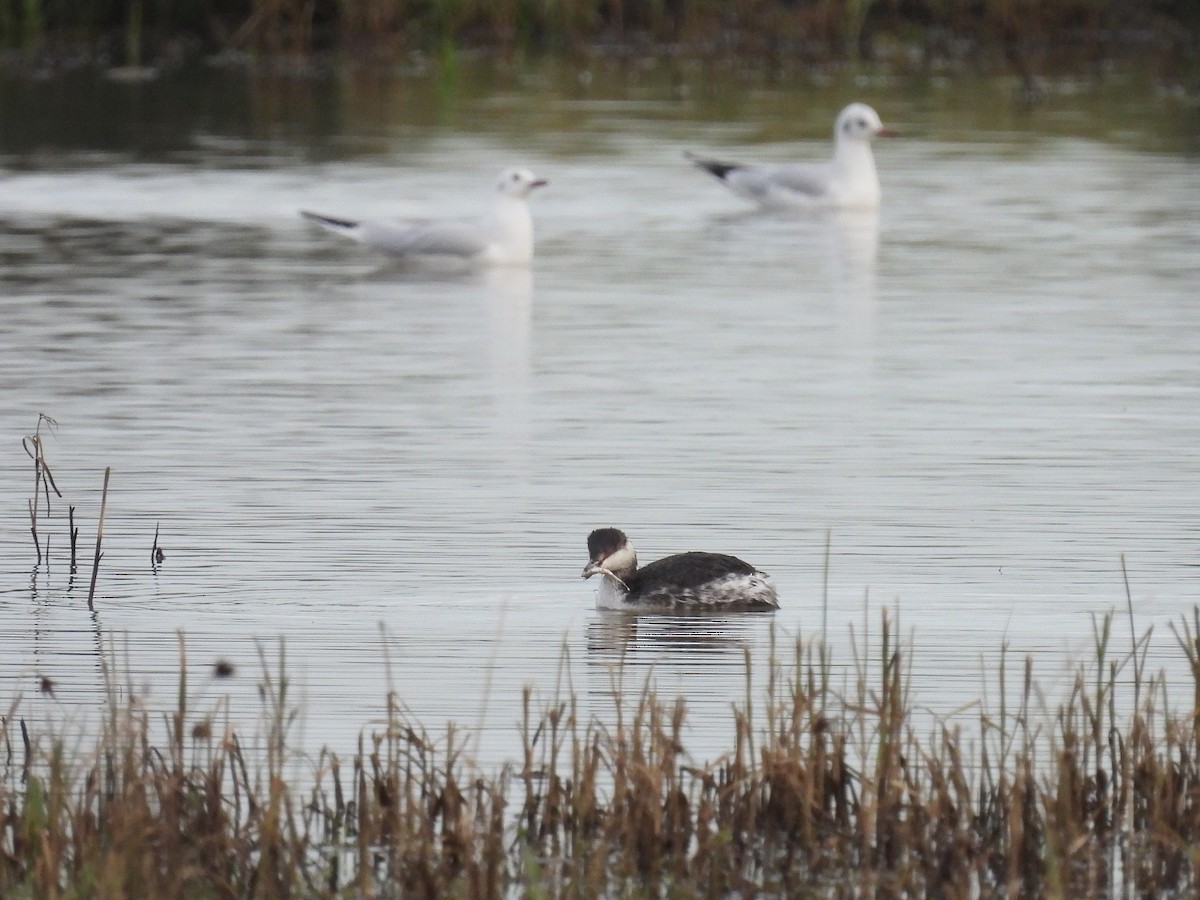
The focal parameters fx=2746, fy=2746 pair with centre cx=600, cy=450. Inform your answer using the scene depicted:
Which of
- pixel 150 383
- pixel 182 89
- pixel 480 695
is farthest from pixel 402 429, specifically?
pixel 182 89

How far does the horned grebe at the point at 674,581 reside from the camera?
731cm

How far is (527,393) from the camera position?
11.6m

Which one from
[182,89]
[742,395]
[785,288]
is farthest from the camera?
[182,89]

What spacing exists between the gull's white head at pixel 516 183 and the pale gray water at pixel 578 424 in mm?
478

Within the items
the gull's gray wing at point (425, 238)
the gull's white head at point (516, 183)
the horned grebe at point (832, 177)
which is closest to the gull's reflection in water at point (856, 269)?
the horned grebe at point (832, 177)

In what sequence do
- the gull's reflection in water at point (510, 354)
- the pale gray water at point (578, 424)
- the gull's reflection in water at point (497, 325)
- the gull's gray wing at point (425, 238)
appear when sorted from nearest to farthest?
the pale gray water at point (578, 424) → the gull's reflection in water at point (510, 354) → the gull's reflection in water at point (497, 325) → the gull's gray wing at point (425, 238)

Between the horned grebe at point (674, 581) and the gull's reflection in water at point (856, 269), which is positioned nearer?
the horned grebe at point (674, 581)

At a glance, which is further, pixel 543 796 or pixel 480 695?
pixel 480 695

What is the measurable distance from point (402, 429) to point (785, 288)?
5.18 metres

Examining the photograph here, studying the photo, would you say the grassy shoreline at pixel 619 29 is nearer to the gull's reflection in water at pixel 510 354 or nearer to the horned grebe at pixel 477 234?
the horned grebe at pixel 477 234

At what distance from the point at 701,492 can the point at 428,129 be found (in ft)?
55.1

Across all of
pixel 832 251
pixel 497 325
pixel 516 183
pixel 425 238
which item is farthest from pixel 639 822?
pixel 832 251

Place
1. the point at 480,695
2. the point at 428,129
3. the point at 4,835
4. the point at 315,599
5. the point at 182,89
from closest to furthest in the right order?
the point at 4,835 < the point at 480,695 < the point at 315,599 < the point at 428,129 < the point at 182,89

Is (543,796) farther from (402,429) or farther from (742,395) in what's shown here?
(742,395)
